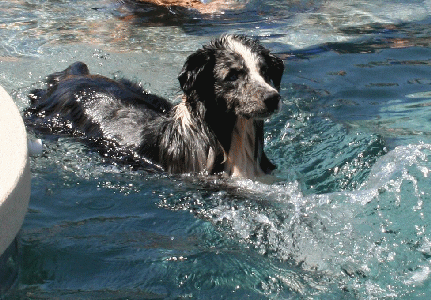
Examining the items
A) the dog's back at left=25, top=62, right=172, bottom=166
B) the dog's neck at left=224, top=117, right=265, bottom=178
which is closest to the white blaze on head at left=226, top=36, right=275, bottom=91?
the dog's neck at left=224, top=117, right=265, bottom=178

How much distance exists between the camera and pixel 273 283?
13.1 feet

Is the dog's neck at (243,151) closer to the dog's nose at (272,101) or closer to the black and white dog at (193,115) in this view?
the black and white dog at (193,115)

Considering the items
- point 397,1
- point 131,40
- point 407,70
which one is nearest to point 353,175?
point 407,70

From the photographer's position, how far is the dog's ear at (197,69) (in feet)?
16.1

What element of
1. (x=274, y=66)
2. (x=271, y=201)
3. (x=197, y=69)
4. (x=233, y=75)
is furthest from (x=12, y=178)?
(x=274, y=66)

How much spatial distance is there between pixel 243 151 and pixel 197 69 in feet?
2.40

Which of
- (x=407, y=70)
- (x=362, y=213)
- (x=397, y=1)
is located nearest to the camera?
(x=362, y=213)

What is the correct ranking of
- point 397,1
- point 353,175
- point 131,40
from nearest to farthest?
1. point 353,175
2. point 131,40
3. point 397,1

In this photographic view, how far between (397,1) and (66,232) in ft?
25.6

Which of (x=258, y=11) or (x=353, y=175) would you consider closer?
(x=353, y=175)

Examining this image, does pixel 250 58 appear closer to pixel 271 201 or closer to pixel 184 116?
pixel 184 116

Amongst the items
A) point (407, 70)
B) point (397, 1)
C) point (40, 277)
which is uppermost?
point (397, 1)

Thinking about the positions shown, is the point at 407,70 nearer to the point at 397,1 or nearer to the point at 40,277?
the point at 397,1

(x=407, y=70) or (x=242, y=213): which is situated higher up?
(x=407, y=70)
